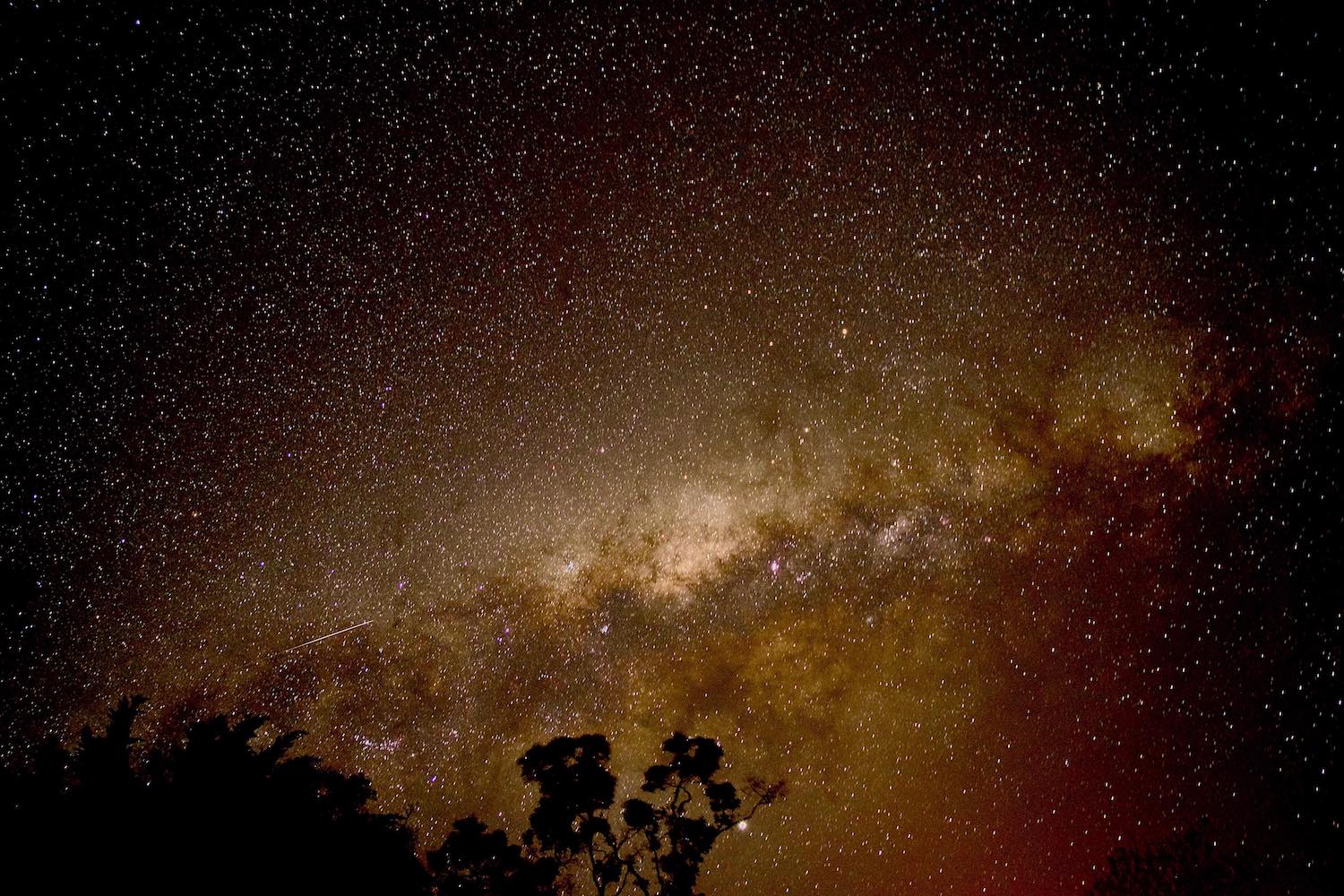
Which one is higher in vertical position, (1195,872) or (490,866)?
(490,866)

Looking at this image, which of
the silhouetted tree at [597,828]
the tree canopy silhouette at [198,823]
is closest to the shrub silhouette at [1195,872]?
the silhouetted tree at [597,828]

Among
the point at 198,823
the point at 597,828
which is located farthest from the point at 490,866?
the point at 198,823

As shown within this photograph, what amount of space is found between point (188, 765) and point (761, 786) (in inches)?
368

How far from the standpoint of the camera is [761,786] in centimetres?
1072

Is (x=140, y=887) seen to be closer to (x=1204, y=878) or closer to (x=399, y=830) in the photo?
(x=399, y=830)

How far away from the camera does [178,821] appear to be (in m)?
3.45

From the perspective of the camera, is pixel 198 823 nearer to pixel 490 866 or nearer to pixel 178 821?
pixel 178 821

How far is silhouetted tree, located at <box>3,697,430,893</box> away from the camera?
2975mm

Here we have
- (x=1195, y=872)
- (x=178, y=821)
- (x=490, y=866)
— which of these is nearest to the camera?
(x=178, y=821)

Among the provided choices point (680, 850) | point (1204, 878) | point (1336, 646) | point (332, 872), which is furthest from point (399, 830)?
point (1336, 646)

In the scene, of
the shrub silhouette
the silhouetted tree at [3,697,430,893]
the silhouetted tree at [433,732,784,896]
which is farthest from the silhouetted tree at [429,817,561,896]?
the shrub silhouette

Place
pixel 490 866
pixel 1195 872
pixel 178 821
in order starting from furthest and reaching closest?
pixel 1195 872 < pixel 490 866 < pixel 178 821

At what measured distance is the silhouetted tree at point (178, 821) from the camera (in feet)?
9.76

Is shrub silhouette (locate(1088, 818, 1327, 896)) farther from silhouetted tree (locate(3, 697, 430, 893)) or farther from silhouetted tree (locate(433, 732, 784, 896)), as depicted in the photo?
silhouetted tree (locate(3, 697, 430, 893))
